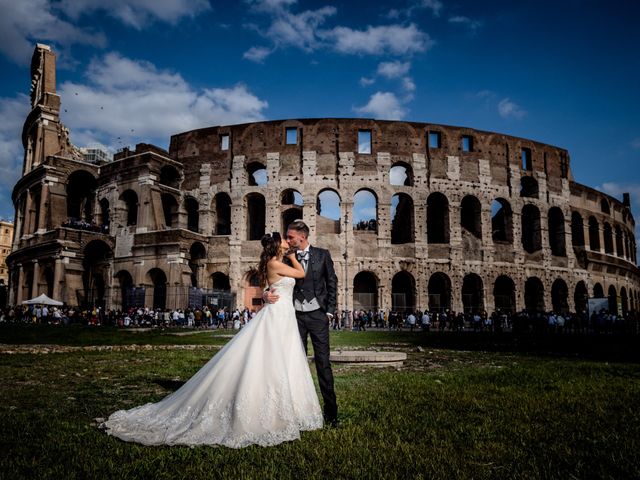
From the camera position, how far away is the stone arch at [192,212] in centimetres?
3028

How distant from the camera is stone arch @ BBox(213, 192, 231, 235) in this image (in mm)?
29359

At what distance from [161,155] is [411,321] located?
19.2 metres

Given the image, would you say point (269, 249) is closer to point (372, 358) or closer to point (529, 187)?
point (372, 358)

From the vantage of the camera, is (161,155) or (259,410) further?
(161,155)

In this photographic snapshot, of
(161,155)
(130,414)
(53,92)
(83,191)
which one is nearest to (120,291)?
(161,155)

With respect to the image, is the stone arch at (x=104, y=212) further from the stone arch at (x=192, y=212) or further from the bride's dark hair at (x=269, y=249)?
the bride's dark hair at (x=269, y=249)

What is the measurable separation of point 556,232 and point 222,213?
946 inches

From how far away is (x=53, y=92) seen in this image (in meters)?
34.4

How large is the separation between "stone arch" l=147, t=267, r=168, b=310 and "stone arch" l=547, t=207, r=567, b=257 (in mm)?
27158

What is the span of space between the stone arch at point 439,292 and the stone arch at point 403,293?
142cm

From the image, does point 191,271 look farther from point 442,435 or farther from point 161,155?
point 442,435

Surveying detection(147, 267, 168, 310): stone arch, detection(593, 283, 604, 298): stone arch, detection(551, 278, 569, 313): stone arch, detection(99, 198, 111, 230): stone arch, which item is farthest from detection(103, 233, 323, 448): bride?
detection(593, 283, 604, 298): stone arch

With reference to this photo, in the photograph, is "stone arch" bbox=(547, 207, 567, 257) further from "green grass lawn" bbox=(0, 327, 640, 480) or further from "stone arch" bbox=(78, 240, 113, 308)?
"stone arch" bbox=(78, 240, 113, 308)

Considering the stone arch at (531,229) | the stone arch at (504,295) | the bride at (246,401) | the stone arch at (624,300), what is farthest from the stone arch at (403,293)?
the bride at (246,401)
